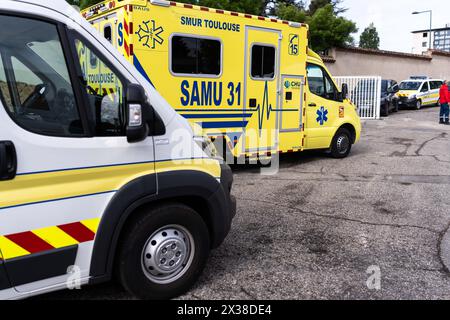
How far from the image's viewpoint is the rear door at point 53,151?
2.58m

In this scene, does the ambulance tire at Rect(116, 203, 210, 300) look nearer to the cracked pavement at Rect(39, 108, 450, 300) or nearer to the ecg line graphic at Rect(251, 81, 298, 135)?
the cracked pavement at Rect(39, 108, 450, 300)

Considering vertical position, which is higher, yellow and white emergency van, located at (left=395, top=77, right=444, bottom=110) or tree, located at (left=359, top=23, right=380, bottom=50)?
tree, located at (left=359, top=23, right=380, bottom=50)

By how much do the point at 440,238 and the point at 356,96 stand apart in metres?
14.9

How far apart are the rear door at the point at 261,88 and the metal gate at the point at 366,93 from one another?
11.3 m

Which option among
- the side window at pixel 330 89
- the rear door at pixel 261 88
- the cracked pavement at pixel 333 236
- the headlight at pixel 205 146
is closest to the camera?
the headlight at pixel 205 146

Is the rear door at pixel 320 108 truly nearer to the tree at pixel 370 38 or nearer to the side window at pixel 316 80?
the side window at pixel 316 80

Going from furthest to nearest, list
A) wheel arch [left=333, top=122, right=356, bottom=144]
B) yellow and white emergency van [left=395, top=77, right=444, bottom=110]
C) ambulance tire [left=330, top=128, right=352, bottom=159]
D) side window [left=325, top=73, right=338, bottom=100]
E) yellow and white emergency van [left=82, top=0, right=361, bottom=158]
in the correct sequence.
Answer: yellow and white emergency van [left=395, top=77, right=444, bottom=110]
wheel arch [left=333, top=122, right=356, bottom=144]
ambulance tire [left=330, top=128, right=352, bottom=159]
side window [left=325, top=73, right=338, bottom=100]
yellow and white emergency van [left=82, top=0, right=361, bottom=158]

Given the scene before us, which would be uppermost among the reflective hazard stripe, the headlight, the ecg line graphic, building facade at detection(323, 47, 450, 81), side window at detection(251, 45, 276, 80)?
building facade at detection(323, 47, 450, 81)

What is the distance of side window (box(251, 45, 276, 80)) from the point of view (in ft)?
25.8

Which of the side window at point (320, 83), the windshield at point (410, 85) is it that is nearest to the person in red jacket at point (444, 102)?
the windshield at point (410, 85)

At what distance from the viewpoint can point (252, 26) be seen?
25.3ft

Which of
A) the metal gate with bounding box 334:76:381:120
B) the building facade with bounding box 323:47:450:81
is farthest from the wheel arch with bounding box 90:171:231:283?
the building facade with bounding box 323:47:450:81

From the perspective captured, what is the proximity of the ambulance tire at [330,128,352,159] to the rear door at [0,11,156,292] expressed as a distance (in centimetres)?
742
